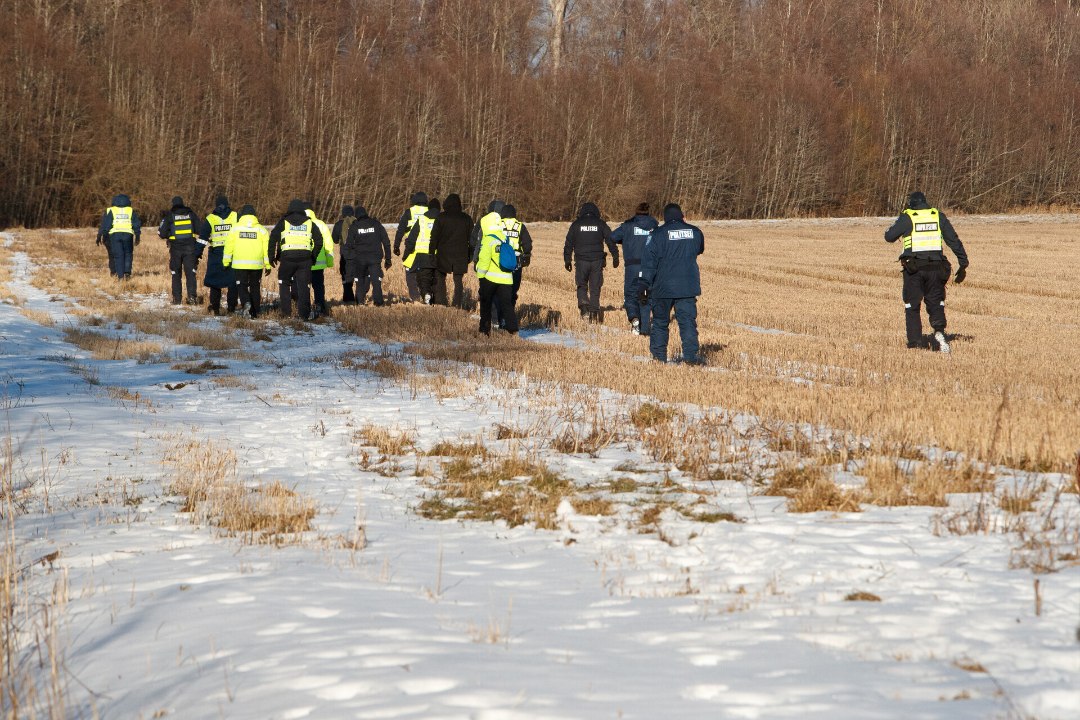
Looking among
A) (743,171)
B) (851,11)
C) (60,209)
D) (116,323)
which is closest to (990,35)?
(851,11)

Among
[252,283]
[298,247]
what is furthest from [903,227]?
[252,283]

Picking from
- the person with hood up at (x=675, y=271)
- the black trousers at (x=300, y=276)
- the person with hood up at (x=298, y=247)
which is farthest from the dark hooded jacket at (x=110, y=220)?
the person with hood up at (x=675, y=271)

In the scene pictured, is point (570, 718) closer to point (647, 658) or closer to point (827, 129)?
point (647, 658)

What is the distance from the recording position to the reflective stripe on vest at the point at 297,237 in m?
16.9

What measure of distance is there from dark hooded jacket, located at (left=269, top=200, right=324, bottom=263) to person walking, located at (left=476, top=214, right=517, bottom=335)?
326 cm

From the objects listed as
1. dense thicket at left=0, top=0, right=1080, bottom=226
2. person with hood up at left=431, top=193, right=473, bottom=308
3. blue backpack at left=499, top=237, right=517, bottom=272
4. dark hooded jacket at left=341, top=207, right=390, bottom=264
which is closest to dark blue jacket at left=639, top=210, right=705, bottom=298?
blue backpack at left=499, top=237, right=517, bottom=272

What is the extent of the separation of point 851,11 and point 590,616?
8169cm

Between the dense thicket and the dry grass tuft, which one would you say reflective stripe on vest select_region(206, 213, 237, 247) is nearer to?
the dry grass tuft

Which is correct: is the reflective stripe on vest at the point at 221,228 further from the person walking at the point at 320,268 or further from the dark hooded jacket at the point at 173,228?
the person walking at the point at 320,268

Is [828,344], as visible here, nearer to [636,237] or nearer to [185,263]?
[636,237]

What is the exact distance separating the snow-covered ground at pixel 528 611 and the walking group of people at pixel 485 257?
19.1 feet

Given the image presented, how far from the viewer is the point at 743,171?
2362 inches

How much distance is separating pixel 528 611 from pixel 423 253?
1426 cm

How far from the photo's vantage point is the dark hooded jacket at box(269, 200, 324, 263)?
1686 cm
